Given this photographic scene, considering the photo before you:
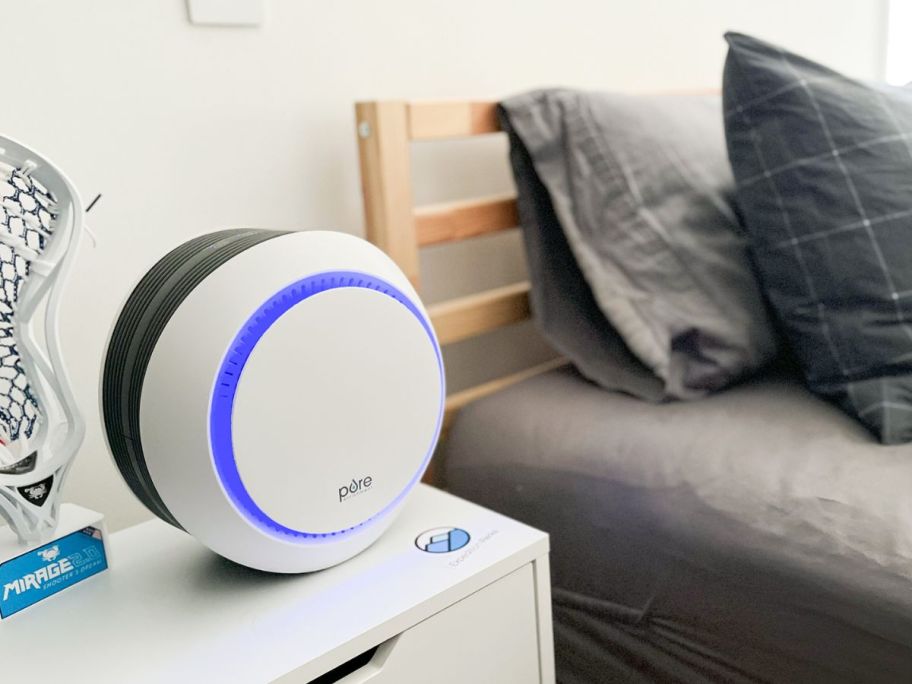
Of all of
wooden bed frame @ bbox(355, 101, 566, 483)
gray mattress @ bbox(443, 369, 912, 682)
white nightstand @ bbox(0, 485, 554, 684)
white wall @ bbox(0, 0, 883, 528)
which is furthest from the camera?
wooden bed frame @ bbox(355, 101, 566, 483)

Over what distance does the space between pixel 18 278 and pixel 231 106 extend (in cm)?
40

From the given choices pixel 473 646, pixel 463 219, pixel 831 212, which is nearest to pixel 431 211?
pixel 463 219

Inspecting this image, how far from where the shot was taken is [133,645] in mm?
601

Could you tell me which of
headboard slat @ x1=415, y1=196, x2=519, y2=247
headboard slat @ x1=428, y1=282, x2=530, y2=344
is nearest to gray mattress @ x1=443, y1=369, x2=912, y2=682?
headboard slat @ x1=428, y1=282, x2=530, y2=344

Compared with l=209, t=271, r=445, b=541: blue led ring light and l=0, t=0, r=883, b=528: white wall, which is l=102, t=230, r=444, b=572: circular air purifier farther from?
l=0, t=0, r=883, b=528: white wall

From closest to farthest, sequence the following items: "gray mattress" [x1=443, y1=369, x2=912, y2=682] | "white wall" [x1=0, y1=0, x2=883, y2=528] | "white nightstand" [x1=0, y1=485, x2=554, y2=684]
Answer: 1. "white nightstand" [x1=0, y1=485, x2=554, y2=684]
2. "gray mattress" [x1=443, y1=369, x2=912, y2=682]
3. "white wall" [x1=0, y1=0, x2=883, y2=528]

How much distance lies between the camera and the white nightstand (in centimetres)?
58

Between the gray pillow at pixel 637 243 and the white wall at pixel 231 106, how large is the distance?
0.52 ft

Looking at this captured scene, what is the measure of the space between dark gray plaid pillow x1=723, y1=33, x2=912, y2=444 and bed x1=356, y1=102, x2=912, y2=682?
2.6 inches

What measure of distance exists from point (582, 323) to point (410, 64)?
42 centimetres

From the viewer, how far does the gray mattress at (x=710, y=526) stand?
72 cm

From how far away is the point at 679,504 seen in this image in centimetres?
84

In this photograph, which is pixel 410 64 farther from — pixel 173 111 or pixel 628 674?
pixel 628 674

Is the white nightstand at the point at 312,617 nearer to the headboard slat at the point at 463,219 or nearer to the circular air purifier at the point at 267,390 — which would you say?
the circular air purifier at the point at 267,390
